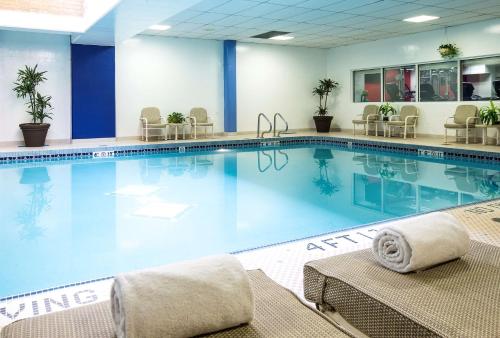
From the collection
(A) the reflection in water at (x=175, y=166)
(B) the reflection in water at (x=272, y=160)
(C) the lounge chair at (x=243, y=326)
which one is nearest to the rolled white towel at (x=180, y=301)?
(C) the lounge chair at (x=243, y=326)

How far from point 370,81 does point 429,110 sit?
7.84 feet

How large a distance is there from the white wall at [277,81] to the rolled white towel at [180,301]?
11.7 metres

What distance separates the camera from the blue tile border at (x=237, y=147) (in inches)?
348

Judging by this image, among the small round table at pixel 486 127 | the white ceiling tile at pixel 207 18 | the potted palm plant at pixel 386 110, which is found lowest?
the small round table at pixel 486 127

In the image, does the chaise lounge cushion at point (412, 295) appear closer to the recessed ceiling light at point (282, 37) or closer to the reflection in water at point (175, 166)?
the reflection in water at point (175, 166)

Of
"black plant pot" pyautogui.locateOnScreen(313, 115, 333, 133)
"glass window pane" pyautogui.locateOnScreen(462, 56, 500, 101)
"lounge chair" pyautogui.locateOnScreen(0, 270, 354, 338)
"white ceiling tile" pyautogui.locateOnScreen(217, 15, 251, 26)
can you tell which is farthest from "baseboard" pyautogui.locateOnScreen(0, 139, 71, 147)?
"lounge chair" pyautogui.locateOnScreen(0, 270, 354, 338)

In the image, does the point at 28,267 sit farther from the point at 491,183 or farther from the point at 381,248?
the point at 491,183

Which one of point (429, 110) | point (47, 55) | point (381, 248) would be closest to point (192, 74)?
point (47, 55)

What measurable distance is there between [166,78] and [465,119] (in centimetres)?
720

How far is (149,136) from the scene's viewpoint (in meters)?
11.4

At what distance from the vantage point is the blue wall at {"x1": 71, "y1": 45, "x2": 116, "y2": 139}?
10562 mm

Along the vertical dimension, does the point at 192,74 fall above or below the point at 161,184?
above

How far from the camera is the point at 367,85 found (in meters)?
13.3

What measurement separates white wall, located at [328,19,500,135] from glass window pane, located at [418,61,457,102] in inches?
9.6
